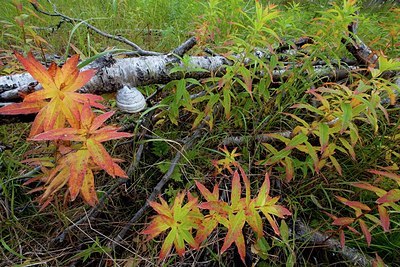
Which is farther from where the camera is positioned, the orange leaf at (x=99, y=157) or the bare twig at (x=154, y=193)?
the bare twig at (x=154, y=193)

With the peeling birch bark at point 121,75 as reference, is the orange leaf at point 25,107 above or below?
above

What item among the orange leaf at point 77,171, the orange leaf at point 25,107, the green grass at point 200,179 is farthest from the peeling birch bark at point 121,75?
the orange leaf at point 77,171

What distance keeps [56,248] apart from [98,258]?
20cm

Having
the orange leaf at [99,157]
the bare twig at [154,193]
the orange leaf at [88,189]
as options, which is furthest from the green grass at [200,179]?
the orange leaf at [99,157]

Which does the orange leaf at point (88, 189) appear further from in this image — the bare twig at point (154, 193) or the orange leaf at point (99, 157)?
the bare twig at point (154, 193)

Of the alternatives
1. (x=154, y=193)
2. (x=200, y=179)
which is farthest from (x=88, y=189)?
(x=200, y=179)

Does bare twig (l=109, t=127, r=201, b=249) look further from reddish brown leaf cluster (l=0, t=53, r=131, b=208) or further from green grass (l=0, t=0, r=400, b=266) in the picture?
reddish brown leaf cluster (l=0, t=53, r=131, b=208)

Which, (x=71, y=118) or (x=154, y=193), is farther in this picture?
(x=154, y=193)

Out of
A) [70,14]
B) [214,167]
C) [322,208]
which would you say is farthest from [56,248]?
[70,14]

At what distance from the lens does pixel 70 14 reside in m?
2.87

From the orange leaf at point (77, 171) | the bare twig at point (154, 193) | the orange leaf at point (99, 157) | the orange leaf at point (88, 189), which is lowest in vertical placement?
the bare twig at point (154, 193)

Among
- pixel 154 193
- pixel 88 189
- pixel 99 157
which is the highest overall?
pixel 99 157

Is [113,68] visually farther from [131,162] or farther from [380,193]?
[380,193]

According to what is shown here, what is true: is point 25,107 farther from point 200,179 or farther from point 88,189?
point 200,179
